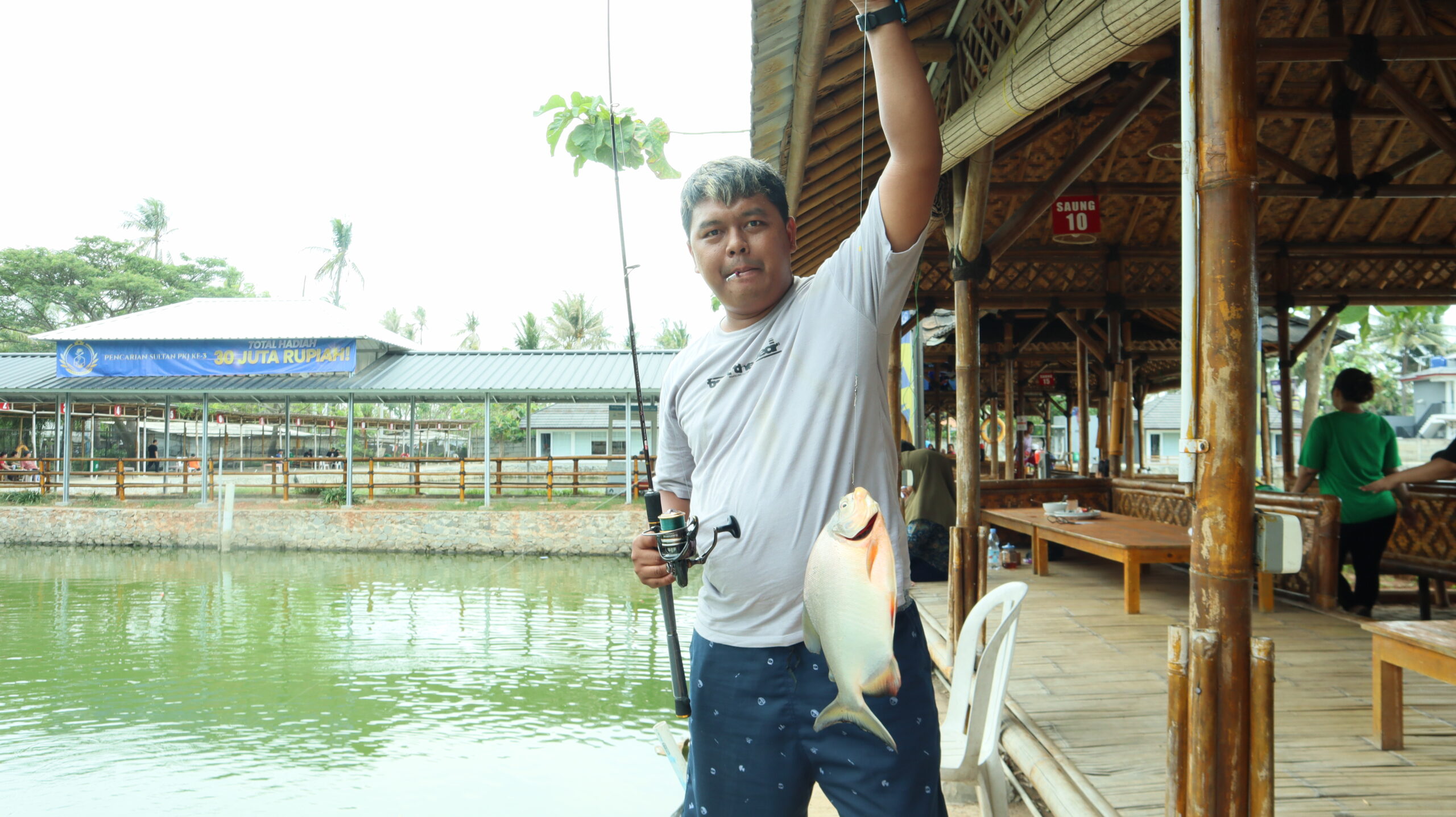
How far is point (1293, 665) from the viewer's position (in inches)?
161

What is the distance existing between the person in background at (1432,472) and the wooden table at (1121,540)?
100 cm

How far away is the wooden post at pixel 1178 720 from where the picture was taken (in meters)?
1.95

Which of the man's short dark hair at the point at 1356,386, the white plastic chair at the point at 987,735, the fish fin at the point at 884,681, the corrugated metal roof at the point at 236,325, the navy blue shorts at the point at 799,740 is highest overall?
the corrugated metal roof at the point at 236,325

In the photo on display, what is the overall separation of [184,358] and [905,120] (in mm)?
20535

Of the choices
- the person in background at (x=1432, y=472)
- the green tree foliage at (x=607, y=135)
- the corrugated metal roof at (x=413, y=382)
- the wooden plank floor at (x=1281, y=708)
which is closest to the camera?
the green tree foliage at (x=607, y=135)

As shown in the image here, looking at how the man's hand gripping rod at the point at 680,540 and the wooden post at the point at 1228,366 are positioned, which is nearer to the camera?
the man's hand gripping rod at the point at 680,540

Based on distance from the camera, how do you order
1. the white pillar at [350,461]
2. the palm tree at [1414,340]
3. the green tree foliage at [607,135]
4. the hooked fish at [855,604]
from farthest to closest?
the palm tree at [1414,340] < the white pillar at [350,461] < the green tree foliage at [607,135] < the hooked fish at [855,604]

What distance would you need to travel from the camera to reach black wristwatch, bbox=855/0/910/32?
1.18 m

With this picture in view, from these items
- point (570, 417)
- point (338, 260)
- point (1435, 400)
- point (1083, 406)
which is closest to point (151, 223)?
point (338, 260)

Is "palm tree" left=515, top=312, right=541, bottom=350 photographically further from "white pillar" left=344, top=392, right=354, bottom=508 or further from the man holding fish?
the man holding fish

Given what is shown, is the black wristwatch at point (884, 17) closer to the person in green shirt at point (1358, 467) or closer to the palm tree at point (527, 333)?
the person in green shirt at point (1358, 467)

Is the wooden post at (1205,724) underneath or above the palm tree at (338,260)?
underneath

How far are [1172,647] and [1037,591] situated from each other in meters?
4.58

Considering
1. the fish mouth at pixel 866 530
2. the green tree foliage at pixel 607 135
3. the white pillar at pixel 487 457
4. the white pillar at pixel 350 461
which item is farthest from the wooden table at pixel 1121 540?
the white pillar at pixel 350 461
